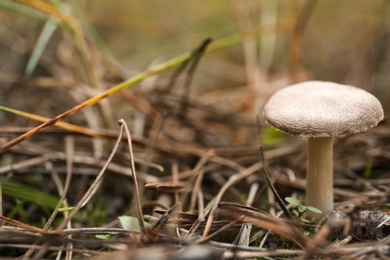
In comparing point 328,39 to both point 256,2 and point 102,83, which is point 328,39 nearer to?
point 256,2

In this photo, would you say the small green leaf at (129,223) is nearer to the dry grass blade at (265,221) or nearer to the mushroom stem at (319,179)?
the dry grass blade at (265,221)

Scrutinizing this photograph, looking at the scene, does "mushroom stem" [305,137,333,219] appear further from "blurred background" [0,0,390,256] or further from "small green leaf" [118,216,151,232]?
"small green leaf" [118,216,151,232]

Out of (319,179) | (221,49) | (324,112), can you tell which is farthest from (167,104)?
(221,49)

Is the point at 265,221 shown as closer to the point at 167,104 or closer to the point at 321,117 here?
the point at 321,117

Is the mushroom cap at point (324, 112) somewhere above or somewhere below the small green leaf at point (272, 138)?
above

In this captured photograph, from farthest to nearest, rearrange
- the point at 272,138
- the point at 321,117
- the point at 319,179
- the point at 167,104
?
the point at 167,104
the point at 272,138
the point at 319,179
the point at 321,117

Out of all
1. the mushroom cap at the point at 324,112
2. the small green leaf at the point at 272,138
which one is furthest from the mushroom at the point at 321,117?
the small green leaf at the point at 272,138

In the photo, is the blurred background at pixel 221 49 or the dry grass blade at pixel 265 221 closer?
the dry grass blade at pixel 265 221

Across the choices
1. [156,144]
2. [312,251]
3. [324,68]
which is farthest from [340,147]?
[324,68]
